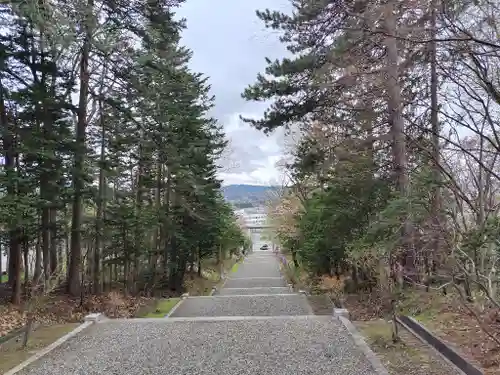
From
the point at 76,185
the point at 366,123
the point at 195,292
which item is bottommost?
the point at 195,292

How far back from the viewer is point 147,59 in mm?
12883

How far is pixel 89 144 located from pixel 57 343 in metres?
7.97

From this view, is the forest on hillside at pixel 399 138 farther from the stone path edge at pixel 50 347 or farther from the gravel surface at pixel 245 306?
the stone path edge at pixel 50 347

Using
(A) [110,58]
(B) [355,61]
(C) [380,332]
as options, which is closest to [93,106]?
(A) [110,58]

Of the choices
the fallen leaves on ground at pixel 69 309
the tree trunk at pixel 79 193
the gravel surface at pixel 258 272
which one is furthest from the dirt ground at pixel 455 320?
the gravel surface at pixel 258 272

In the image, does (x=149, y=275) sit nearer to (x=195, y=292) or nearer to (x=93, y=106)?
(x=195, y=292)

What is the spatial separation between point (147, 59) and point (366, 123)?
598 cm

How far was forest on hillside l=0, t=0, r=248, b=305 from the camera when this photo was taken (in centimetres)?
1020

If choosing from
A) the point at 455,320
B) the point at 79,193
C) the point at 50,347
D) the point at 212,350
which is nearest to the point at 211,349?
the point at 212,350

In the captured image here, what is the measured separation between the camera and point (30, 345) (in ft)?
24.2

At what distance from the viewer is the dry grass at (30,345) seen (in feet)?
21.0

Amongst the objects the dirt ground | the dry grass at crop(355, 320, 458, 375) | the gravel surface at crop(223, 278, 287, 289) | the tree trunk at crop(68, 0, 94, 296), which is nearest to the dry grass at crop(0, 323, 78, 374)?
the tree trunk at crop(68, 0, 94, 296)

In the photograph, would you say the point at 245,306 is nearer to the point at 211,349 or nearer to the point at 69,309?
the point at 69,309

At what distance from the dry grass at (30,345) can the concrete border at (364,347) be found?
4.43 metres
